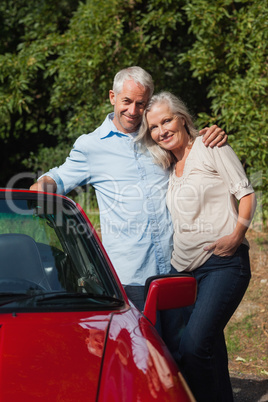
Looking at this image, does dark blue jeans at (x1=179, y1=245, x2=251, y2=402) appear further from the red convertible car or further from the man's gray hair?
the man's gray hair

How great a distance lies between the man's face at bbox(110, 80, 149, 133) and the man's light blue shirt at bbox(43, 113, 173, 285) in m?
0.08

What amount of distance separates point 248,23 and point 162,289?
5.14m

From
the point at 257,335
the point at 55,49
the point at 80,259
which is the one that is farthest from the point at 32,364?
the point at 55,49

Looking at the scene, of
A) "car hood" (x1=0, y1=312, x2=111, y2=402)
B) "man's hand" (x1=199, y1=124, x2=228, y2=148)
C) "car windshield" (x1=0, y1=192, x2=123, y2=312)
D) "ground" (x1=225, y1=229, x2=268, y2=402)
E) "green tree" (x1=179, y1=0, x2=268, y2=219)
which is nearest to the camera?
"car hood" (x1=0, y1=312, x2=111, y2=402)

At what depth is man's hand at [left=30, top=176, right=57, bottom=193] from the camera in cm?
320

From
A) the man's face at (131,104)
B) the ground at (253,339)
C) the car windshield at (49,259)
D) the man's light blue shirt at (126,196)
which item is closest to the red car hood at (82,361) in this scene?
the car windshield at (49,259)

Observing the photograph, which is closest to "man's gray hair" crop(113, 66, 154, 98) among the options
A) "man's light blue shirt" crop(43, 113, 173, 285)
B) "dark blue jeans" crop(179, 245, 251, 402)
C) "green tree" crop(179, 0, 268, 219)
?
"man's light blue shirt" crop(43, 113, 173, 285)

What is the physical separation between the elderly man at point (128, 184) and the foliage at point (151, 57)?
10.2ft

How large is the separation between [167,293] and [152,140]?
127 cm

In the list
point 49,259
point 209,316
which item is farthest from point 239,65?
point 49,259

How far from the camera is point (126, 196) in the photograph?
3.27m

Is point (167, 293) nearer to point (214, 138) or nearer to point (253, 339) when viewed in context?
point (214, 138)

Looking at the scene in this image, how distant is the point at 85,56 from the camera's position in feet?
24.8

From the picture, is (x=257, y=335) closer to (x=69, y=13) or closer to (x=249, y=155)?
(x=249, y=155)
